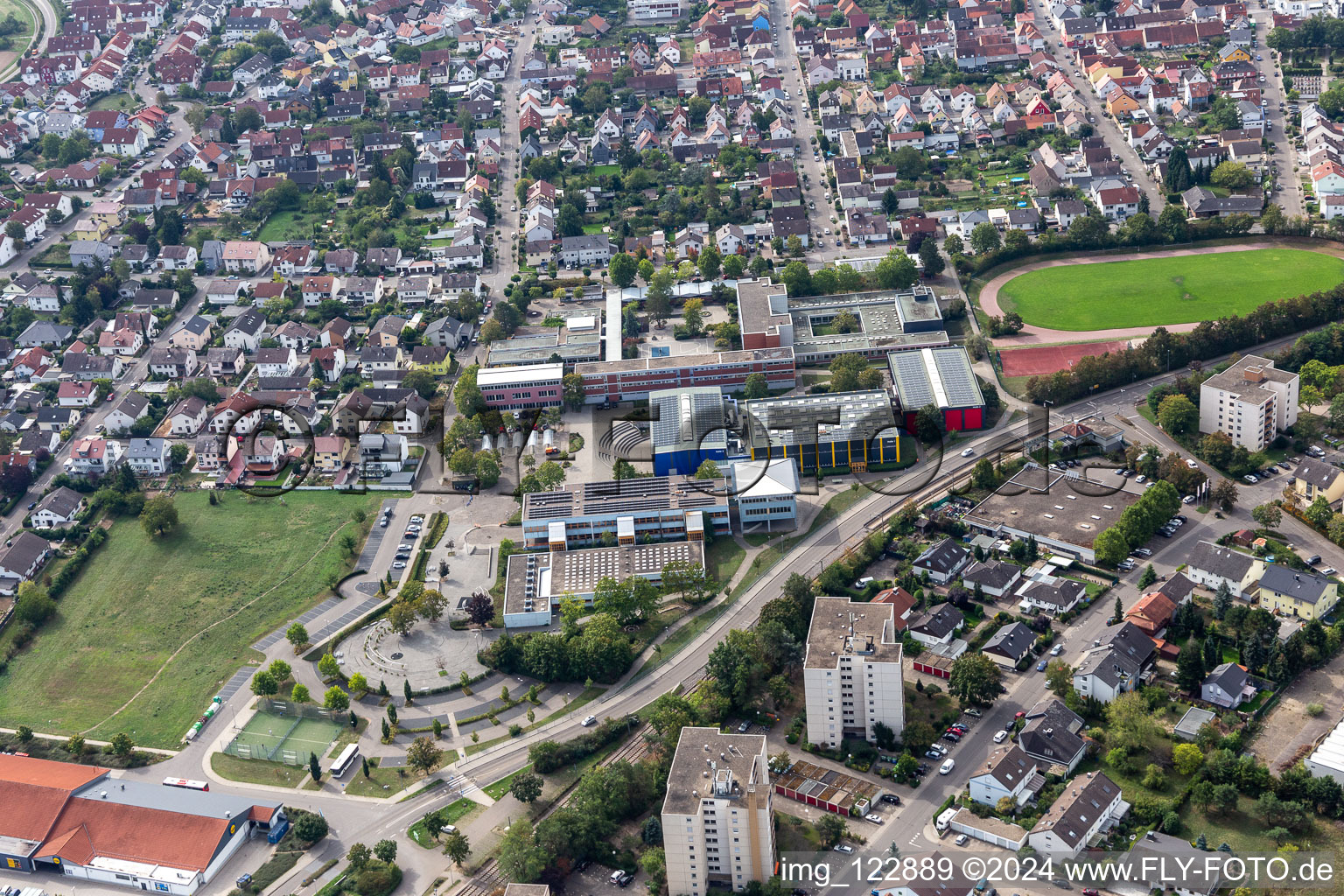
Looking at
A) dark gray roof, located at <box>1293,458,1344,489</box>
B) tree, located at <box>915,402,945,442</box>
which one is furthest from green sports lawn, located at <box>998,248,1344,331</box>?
dark gray roof, located at <box>1293,458,1344,489</box>

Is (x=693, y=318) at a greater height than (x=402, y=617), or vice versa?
(x=693, y=318)

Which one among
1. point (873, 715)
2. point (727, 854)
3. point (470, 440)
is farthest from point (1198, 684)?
point (470, 440)

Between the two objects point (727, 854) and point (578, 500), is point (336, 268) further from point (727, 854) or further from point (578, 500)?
point (727, 854)

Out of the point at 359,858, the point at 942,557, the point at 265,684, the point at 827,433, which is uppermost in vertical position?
the point at 827,433

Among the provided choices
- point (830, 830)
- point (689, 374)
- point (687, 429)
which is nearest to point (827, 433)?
point (687, 429)

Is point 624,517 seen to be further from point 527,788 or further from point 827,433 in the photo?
point 527,788
